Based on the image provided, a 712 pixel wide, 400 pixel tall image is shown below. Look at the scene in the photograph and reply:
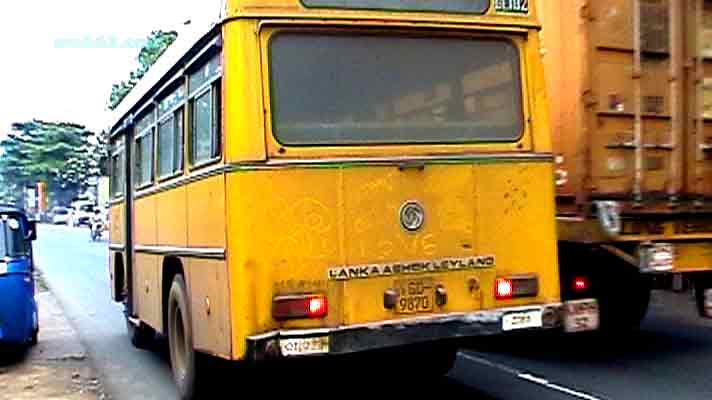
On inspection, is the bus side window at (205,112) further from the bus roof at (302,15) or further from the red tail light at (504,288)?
the red tail light at (504,288)

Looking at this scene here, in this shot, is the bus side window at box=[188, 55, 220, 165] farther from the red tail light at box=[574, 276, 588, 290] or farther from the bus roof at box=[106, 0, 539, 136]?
the red tail light at box=[574, 276, 588, 290]

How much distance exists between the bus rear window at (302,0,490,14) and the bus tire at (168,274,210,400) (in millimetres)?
2690

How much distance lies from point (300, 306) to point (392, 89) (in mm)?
1625

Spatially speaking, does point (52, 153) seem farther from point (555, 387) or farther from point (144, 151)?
point (555, 387)

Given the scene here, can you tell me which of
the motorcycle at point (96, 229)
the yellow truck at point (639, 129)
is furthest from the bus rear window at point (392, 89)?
the motorcycle at point (96, 229)

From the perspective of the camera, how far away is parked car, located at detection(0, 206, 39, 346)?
35.7 ft

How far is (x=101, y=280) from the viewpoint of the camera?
955 inches

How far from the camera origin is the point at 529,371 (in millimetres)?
9758

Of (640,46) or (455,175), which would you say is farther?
(640,46)

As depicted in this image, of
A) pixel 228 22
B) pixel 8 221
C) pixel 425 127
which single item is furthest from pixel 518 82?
pixel 8 221

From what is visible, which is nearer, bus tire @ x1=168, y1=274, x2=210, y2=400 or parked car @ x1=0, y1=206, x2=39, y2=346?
bus tire @ x1=168, y1=274, x2=210, y2=400

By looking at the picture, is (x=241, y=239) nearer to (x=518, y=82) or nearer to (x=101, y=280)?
(x=518, y=82)

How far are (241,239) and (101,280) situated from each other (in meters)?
18.5

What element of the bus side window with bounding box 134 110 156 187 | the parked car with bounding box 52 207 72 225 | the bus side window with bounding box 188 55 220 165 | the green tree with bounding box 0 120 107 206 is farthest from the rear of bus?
the green tree with bounding box 0 120 107 206
